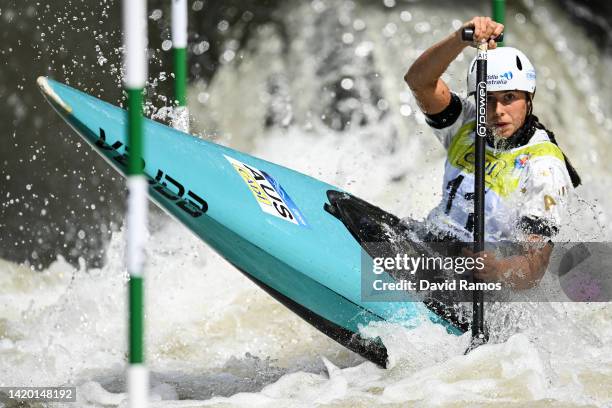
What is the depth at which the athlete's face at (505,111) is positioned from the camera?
324cm

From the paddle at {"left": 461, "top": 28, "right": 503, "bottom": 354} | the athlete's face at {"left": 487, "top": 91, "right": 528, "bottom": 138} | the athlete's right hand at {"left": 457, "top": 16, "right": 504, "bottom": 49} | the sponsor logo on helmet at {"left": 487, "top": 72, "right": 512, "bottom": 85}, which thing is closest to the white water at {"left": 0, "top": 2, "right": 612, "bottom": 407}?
the paddle at {"left": 461, "top": 28, "right": 503, "bottom": 354}

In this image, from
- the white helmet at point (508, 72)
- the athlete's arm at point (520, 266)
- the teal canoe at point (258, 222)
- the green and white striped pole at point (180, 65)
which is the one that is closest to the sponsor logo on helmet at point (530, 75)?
the white helmet at point (508, 72)

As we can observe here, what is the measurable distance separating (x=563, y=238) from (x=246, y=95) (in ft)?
12.9

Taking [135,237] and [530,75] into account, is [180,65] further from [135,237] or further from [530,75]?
[135,237]

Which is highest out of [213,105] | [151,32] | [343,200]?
[151,32]

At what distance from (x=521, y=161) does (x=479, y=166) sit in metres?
0.19

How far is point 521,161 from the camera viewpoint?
3205 mm

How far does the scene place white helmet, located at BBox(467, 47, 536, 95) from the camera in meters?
3.20

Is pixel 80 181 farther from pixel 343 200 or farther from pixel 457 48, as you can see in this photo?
pixel 457 48

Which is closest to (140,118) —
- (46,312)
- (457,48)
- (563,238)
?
(457,48)

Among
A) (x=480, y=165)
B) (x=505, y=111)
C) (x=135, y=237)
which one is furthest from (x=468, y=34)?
(x=135, y=237)

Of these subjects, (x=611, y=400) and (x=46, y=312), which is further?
(x=46, y=312)

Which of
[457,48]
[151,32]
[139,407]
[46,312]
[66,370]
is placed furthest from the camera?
[151,32]

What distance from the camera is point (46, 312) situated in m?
4.25
